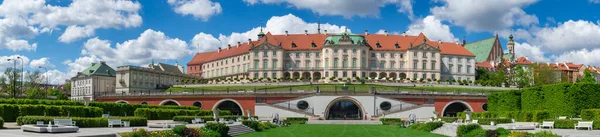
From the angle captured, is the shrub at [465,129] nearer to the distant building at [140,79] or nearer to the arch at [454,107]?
the arch at [454,107]

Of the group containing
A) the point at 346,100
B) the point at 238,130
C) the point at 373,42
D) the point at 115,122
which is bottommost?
the point at 238,130

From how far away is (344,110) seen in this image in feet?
268

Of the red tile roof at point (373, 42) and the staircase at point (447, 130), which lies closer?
the staircase at point (447, 130)

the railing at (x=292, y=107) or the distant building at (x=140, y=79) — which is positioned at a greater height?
the distant building at (x=140, y=79)

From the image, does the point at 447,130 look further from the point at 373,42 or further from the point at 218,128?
the point at 373,42

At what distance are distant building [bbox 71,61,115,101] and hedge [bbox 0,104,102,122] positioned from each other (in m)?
76.7

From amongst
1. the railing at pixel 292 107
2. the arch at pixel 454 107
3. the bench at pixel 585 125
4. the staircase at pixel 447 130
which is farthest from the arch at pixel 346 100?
the bench at pixel 585 125

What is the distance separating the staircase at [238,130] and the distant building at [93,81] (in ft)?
279

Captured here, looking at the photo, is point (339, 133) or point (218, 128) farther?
point (339, 133)

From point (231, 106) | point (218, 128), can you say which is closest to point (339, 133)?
point (218, 128)

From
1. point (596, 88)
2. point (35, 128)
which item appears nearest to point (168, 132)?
point (35, 128)

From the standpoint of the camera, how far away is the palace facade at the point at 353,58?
121 meters

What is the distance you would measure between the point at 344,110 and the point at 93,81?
63.0 meters

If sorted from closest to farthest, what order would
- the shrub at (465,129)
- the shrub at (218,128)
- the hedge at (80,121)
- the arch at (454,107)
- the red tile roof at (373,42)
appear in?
the hedge at (80,121)
the shrub at (218,128)
the shrub at (465,129)
the arch at (454,107)
the red tile roof at (373,42)
